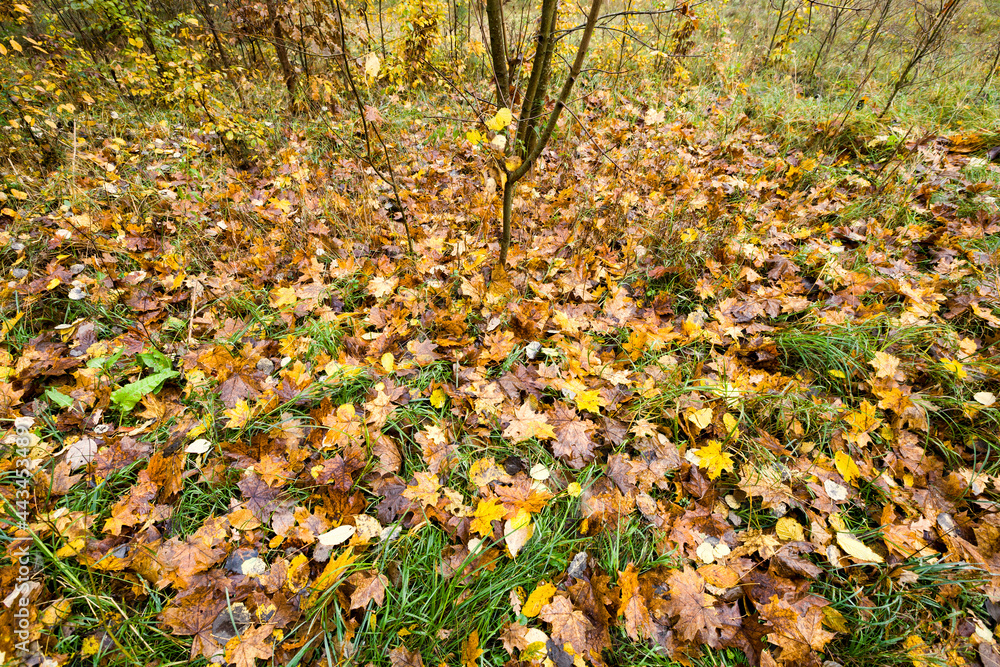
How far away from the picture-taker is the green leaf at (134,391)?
80.0 inches

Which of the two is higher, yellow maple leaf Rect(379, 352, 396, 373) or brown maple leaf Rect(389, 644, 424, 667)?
yellow maple leaf Rect(379, 352, 396, 373)

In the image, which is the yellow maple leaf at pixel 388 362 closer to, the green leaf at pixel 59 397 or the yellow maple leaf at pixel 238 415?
the yellow maple leaf at pixel 238 415

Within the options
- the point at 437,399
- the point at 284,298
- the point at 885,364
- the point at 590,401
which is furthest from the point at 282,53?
the point at 885,364

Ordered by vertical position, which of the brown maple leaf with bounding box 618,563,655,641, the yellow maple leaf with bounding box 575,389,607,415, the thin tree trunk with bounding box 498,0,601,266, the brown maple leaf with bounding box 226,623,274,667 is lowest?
the brown maple leaf with bounding box 618,563,655,641

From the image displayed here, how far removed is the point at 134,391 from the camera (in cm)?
206

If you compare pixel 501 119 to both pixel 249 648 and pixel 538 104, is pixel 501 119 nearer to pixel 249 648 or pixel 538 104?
pixel 538 104

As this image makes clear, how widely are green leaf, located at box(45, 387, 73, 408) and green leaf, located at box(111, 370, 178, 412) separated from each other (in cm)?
19

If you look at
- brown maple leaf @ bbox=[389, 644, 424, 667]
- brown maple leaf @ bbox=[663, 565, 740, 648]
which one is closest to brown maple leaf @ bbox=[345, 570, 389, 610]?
brown maple leaf @ bbox=[389, 644, 424, 667]

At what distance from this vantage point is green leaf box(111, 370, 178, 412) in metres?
2.03

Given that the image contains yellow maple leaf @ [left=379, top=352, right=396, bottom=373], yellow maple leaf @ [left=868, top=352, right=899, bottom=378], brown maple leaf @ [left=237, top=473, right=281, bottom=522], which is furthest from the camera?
yellow maple leaf @ [left=379, top=352, right=396, bottom=373]

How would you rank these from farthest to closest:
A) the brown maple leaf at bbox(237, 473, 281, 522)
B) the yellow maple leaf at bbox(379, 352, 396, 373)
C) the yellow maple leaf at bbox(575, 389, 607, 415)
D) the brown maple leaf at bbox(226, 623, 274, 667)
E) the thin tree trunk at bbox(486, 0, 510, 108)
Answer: the thin tree trunk at bbox(486, 0, 510, 108), the yellow maple leaf at bbox(379, 352, 396, 373), the yellow maple leaf at bbox(575, 389, 607, 415), the brown maple leaf at bbox(237, 473, 281, 522), the brown maple leaf at bbox(226, 623, 274, 667)

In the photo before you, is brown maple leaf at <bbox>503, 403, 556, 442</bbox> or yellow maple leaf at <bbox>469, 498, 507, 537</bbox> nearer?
yellow maple leaf at <bbox>469, 498, 507, 537</bbox>

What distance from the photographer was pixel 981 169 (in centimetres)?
323

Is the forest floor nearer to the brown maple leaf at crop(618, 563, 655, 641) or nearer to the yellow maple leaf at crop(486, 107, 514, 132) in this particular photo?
the brown maple leaf at crop(618, 563, 655, 641)
